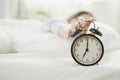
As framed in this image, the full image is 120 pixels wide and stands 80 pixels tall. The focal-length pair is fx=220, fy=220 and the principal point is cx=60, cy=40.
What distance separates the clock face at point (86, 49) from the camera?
908mm

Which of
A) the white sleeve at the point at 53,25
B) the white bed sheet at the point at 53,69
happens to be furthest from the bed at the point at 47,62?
the white sleeve at the point at 53,25

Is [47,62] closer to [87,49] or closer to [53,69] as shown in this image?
[53,69]

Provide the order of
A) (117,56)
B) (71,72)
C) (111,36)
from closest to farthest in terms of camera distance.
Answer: (71,72), (117,56), (111,36)

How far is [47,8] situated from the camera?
2760 millimetres

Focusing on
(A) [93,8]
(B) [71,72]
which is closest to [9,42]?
(B) [71,72]

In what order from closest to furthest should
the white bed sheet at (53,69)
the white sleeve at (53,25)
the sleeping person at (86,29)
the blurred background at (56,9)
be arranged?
the white bed sheet at (53,69) < the sleeping person at (86,29) < the white sleeve at (53,25) < the blurred background at (56,9)

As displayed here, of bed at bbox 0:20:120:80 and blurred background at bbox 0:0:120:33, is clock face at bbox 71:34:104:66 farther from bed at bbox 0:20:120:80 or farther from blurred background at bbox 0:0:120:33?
→ blurred background at bbox 0:0:120:33

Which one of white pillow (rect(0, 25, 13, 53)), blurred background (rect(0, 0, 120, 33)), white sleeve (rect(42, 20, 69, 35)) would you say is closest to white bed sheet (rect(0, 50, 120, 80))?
white pillow (rect(0, 25, 13, 53))

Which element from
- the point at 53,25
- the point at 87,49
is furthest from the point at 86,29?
the point at 53,25

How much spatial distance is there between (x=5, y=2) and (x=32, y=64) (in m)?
1.84

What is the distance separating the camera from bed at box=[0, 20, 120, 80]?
0.87 m

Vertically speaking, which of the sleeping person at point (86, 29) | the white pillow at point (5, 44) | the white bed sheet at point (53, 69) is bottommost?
the white bed sheet at point (53, 69)

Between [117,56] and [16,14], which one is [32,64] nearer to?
[117,56]

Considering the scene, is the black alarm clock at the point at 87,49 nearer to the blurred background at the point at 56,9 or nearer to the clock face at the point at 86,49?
the clock face at the point at 86,49
